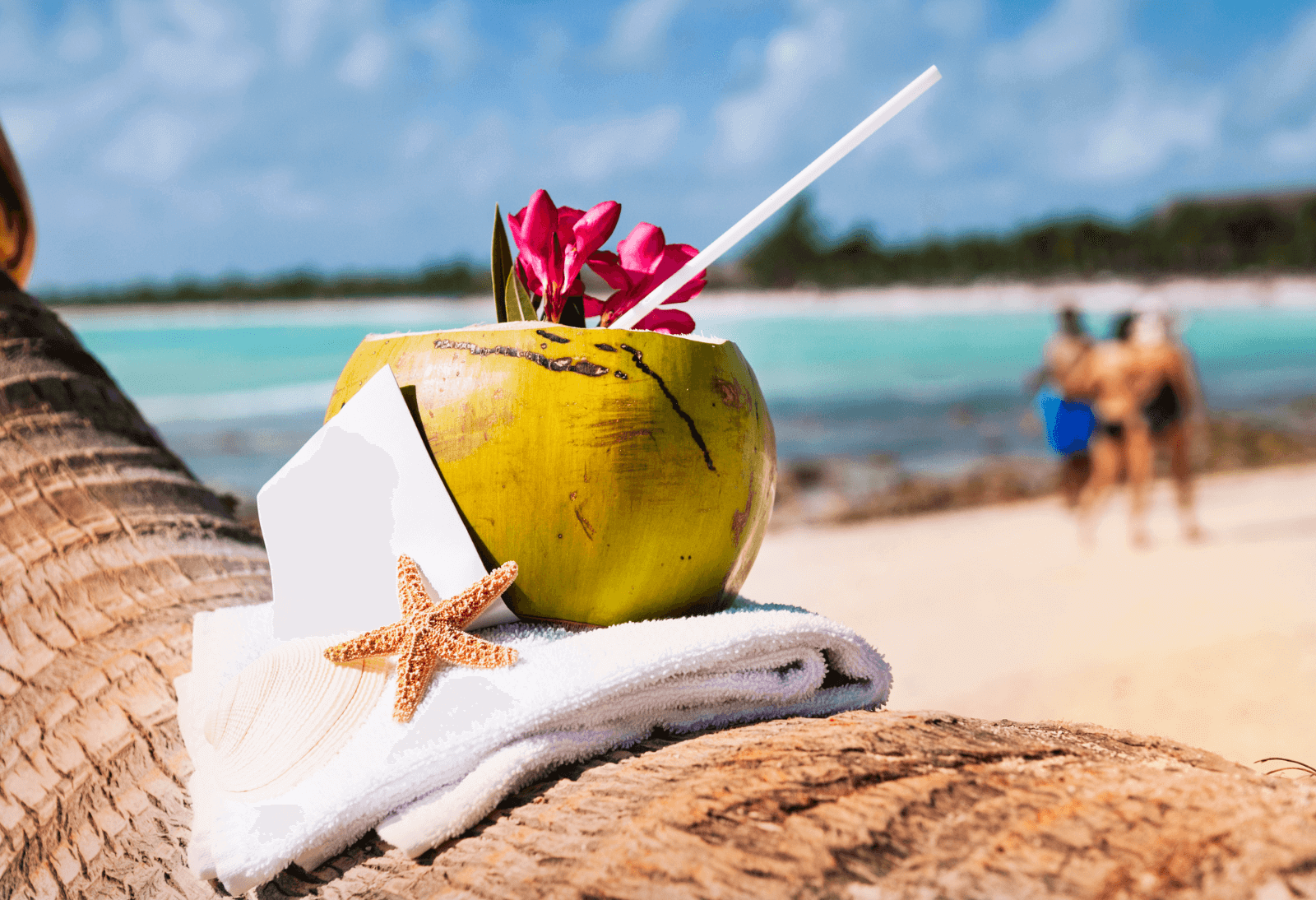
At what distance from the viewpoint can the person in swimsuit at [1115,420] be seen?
752 cm

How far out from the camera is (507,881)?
0.82 meters

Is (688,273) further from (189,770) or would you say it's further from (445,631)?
(189,770)

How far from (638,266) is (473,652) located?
1.74ft

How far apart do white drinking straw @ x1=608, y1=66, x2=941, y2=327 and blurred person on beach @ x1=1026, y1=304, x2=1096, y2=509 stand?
7.58m

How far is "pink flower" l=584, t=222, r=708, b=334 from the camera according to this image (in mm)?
1192

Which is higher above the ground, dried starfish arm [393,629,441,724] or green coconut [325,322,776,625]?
green coconut [325,322,776,625]

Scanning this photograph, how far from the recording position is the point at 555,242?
3.86 feet

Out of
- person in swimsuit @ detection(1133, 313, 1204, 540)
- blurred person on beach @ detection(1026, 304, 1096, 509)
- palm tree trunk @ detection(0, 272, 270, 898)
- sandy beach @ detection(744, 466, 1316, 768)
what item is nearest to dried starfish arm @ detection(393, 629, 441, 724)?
palm tree trunk @ detection(0, 272, 270, 898)

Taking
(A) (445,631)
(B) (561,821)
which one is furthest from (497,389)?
(B) (561,821)

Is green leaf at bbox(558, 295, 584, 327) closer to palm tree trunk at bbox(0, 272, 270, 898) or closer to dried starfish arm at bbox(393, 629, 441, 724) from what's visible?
dried starfish arm at bbox(393, 629, 441, 724)

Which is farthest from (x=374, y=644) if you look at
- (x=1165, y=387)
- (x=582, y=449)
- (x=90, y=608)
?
(x=1165, y=387)

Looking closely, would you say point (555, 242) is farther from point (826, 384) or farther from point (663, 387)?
point (826, 384)

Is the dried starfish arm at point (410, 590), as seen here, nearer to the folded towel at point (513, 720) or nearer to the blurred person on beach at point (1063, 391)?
the folded towel at point (513, 720)

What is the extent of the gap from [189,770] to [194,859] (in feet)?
0.90
